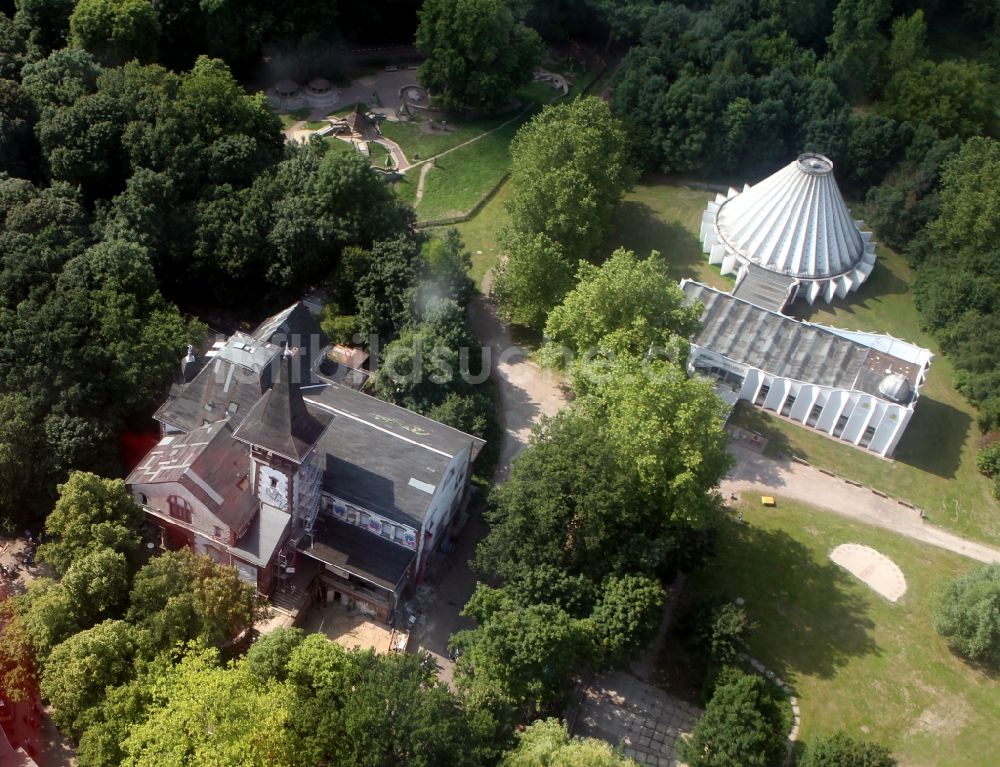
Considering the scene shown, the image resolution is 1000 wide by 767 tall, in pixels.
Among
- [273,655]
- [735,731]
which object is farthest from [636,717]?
[273,655]

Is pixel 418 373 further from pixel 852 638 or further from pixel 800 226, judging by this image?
pixel 800 226

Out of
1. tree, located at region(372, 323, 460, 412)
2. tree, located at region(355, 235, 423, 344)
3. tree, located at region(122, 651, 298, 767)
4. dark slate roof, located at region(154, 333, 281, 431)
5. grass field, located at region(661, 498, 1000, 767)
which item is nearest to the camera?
tree, located at region(122, 651, 298, 767)

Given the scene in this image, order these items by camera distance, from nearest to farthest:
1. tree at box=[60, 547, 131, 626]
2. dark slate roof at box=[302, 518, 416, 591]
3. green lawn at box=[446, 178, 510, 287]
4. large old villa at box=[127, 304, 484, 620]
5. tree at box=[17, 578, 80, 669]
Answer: tree at box=[17, 578, 80, 669] → tree at box=[60, 547, 131, 626] → large old villa at box=[127, 304, 484, 620] → dark slate roof at box=[302, 518, 416, 591] → green lawn at box=[446, 178, 510, 287]

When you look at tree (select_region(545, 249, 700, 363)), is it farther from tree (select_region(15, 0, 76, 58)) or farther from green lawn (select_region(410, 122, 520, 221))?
tree (select_region(15, 0, 76, 58))

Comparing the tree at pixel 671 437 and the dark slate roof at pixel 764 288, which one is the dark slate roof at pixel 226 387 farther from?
the dark slate roof at pixel 764 288

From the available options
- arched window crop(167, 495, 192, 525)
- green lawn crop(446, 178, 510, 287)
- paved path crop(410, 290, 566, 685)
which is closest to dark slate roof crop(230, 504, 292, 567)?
arched window crop(167, 495, 192, 525)

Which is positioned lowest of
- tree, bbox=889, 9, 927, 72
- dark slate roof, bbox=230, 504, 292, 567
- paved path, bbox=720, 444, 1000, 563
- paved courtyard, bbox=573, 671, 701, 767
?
paved courtyard, bbox=573, 671, 701, 767
